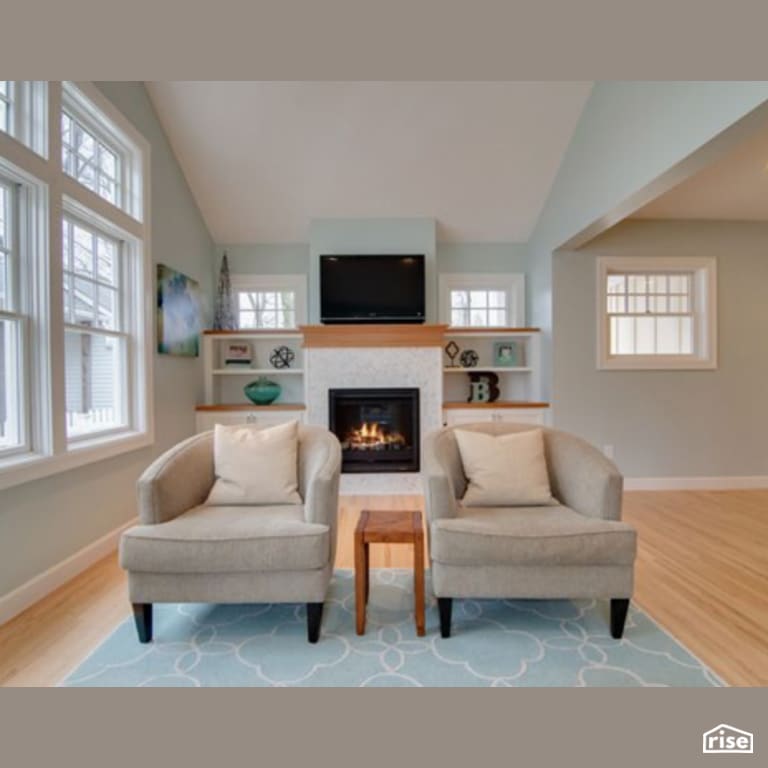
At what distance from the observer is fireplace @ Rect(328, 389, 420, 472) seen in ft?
13.9

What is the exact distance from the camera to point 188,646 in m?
1.82

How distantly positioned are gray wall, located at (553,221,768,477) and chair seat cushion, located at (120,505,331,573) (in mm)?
3116

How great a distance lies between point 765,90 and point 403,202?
2839 mm

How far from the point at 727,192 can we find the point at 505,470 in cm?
345

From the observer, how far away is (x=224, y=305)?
4.55m

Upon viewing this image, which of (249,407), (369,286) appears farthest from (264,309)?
(369,286)

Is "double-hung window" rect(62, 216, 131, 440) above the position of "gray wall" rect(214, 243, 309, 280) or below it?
below

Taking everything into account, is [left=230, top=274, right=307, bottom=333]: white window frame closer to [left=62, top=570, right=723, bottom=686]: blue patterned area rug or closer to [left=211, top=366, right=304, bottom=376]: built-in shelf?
[left=211, top=366, right=304, bottom=376]: built-in shelf

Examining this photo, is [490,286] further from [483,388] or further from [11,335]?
[11,335]

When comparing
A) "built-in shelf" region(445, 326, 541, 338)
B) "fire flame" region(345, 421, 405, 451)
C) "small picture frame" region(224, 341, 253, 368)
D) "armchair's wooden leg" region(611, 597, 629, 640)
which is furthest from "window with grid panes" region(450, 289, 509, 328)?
"armchair's wooden leg" region(611, 597, 629, 640)

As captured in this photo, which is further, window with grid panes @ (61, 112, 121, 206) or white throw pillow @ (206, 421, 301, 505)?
window with grid panes @ (61, 112, 121, 206)
